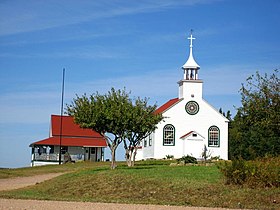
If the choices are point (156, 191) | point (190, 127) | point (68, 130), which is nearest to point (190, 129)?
point (190, 127)

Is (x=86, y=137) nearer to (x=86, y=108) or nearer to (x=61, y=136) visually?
(x=61, y=136)

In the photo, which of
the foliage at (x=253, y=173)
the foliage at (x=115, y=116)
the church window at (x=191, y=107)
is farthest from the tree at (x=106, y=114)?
the church window at (x=191, y=107)

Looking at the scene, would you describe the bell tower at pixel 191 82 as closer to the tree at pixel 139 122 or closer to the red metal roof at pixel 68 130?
the red metal roof at pixel 68 130

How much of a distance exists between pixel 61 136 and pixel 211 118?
17.4 metres

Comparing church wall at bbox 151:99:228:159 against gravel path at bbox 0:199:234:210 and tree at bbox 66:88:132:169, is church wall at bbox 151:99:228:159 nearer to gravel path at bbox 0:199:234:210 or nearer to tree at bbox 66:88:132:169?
tree at bbox 66:88:132:169

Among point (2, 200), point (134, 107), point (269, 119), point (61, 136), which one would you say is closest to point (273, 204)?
point (2, 200)

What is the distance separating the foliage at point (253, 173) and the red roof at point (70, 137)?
1655 inches

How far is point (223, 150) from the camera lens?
194 ft

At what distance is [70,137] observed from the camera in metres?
66.8

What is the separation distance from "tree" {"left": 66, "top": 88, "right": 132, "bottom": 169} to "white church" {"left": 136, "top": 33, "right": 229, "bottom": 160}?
21.3 m

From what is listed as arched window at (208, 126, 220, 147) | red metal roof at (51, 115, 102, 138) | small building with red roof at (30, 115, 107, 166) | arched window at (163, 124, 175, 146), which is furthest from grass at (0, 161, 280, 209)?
red metal roof at (51, 115, 102, 138)

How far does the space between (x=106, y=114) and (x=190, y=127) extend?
80.8 ft

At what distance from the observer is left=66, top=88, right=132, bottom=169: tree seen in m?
36.0

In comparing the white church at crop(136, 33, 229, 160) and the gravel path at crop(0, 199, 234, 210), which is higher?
the white church at crop(136, 33, 229, 160)
